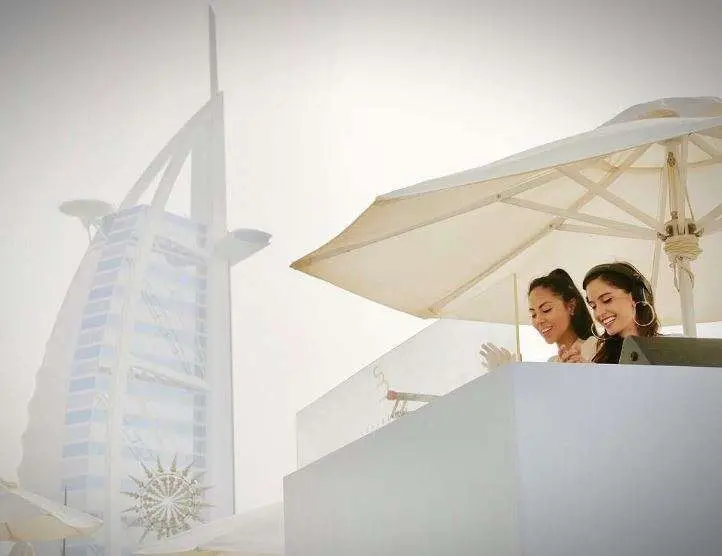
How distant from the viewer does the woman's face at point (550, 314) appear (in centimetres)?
302

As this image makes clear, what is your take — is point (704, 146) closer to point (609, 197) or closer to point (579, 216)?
point (609, 197)

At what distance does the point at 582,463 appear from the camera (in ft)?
5.53

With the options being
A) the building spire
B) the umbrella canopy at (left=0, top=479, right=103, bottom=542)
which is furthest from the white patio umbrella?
the building spire

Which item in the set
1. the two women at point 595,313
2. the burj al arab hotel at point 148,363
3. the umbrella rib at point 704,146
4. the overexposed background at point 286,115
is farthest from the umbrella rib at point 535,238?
the burj al arab hotel at point 148,363

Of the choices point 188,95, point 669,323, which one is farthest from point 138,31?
point 669,323

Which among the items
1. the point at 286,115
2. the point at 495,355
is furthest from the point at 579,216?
the point at 286,115

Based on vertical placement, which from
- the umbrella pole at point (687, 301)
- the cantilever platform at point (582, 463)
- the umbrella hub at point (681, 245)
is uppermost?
the umbrella hub at point (681, 245)

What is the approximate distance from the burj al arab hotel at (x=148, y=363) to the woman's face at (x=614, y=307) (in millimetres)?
12152

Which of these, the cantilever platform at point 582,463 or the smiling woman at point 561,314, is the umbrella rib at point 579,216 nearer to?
the smiling woman at point 561,314

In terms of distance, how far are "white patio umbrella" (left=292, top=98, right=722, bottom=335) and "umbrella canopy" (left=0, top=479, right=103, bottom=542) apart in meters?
4.03

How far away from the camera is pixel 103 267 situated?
1845 centimetres

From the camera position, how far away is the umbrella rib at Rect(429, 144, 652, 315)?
4.27 metres

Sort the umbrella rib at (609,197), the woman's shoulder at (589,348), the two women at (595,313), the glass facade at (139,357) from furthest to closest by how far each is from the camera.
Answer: the glass facade at (139,357), the umbrella rib at (609,197), the woman's shoulder at (589,348), the two women at (595,313)

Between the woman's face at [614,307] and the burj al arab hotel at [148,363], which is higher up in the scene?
the burj al arab hotel at [148,363]
